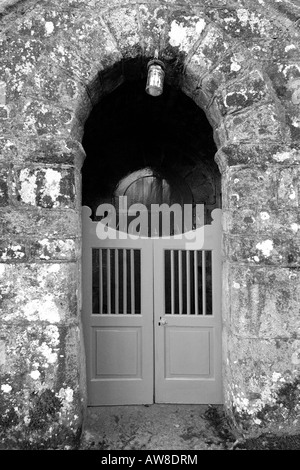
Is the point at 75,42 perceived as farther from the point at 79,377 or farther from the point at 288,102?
the point at 79,377

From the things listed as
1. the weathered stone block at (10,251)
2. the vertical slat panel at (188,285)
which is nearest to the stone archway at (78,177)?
the weathered stone block at (10,251)

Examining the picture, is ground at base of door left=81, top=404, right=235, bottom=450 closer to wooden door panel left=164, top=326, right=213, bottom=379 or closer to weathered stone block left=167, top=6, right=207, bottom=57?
wooden door panel left=164, top=326, right=213, bottom=379

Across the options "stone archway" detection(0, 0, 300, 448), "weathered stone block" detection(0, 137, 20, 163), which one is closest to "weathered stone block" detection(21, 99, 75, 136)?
"stone archway" detection(0, 0, 300, 448)

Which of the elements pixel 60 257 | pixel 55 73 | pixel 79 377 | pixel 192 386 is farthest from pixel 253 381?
pixel 55 73

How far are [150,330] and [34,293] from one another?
3.79 feet

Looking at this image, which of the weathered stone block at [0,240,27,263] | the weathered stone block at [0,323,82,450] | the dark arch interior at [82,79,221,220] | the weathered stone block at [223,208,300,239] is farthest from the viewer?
the dark arch interior at [82,79,221,220]

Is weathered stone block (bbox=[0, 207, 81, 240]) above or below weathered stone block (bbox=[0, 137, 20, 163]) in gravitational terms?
below

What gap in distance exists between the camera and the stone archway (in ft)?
7.95

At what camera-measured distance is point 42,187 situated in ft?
8.15

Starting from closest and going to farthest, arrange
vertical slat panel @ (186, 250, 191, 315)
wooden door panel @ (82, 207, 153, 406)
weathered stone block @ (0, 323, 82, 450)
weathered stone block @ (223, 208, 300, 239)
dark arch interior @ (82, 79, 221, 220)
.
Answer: weathered stone block @ (0, 323, 82, 450) → weathered stone block @ (223, 208, 300, 239) → wooden door panel @ (82, 207, 153, 406) → vertical slat panel @ (186, 250, 191, 315) → dark arch interior @ (82, 79, 221, 220)

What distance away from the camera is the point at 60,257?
2.48m

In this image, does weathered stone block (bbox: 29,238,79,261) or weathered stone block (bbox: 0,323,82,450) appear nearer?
weathered stone block (bbox: 0,323,82,450)

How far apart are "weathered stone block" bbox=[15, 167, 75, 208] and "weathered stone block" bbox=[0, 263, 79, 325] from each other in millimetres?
471

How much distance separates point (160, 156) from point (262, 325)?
3.11 metres
